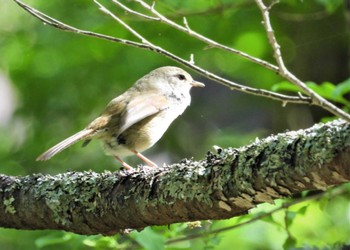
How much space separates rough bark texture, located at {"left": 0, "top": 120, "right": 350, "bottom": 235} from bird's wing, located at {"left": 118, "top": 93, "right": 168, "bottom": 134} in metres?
1.57

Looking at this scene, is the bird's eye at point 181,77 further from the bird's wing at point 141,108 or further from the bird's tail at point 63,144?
the bird's tail at point 63,144

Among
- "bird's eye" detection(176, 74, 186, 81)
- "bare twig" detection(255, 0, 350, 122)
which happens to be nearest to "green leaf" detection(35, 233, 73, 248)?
"bird's eye" detection(176, 74, 186, 81)

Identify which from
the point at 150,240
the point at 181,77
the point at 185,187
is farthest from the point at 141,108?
the point at 185,187

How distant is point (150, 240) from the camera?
438 cm

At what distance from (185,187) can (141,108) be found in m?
2.58

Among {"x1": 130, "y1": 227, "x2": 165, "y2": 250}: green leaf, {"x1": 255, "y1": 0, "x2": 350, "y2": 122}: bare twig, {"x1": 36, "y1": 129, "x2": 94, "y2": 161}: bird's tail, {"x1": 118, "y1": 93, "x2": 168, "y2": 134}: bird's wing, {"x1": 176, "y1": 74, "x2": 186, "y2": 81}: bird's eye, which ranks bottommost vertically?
{"x1": 130, "y1": 227, "x2": 165, "y2": 250}: green leaf

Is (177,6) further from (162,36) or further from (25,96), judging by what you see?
(25,96)

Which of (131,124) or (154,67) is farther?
(154,67)

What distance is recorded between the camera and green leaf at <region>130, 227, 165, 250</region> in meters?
4.33

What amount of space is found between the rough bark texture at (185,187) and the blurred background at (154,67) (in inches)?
106

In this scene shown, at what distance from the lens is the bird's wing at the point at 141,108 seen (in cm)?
556

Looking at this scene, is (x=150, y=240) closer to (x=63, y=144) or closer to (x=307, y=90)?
(x=63, y=144)

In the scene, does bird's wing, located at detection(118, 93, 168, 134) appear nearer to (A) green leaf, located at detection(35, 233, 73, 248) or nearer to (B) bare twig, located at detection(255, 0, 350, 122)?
(A) green leaf, located at detection(35, 233, 73, 248)

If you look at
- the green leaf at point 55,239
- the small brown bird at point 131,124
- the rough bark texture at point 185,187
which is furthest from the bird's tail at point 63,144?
the rough bark texture at point 185,187
